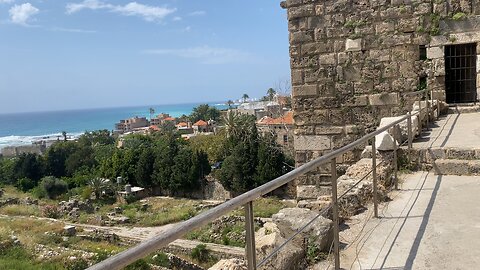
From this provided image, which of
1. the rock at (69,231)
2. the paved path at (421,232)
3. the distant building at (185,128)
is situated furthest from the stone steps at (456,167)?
the distant building at (185,128)

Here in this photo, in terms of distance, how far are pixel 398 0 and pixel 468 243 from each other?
515cm

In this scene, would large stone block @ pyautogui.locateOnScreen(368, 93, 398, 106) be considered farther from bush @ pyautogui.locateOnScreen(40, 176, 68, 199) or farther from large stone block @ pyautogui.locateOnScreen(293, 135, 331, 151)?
bush @ pyautogui.locateOnScreen(40, 176, 68, 199)

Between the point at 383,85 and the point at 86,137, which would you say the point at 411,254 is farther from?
the point at 86,137

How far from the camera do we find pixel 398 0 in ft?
22.8

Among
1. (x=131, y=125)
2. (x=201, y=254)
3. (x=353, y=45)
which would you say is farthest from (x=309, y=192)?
(x=131, y=125)

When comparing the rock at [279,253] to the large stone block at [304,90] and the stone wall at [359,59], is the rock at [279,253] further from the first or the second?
the large stone block at [304,90]

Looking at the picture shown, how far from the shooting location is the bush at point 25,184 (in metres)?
50.7

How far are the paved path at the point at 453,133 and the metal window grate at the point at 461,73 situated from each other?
0.84 meters

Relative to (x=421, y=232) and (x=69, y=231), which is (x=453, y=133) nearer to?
(x=421, y=232)

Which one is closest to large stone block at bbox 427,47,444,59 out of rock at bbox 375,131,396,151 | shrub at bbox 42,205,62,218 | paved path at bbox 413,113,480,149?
paved path at bbox 413,113,480,149

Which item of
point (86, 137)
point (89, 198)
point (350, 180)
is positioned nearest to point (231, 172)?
point (89, 198)

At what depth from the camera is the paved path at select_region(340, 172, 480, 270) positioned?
2855 mm

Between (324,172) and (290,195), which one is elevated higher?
(324,172)

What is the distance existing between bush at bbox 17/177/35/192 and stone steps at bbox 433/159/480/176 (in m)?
54.6
